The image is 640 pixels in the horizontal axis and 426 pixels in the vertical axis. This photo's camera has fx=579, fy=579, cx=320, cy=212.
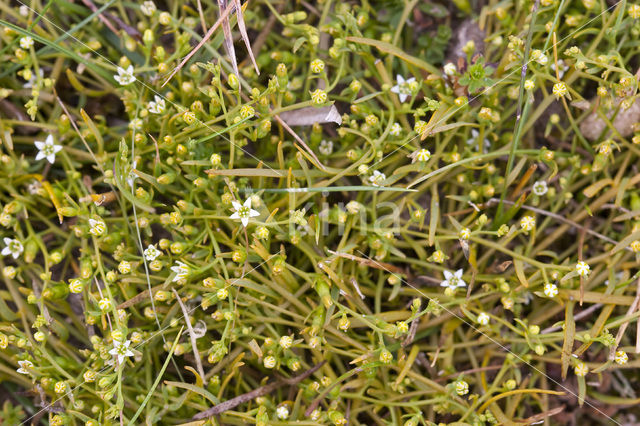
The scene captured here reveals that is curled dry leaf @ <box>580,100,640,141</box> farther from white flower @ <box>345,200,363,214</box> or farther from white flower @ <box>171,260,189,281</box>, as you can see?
white flower @ <box>171,260,189,281</box>

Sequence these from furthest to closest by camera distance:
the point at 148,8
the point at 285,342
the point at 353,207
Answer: the point at 148,8, the point at 353,207, the point at 285,342

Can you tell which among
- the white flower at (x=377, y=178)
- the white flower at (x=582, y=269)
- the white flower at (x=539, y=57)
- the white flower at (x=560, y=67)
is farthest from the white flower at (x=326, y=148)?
A: the white flower at (x=582, y=269)

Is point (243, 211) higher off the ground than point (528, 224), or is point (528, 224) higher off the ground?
point (243, 211)

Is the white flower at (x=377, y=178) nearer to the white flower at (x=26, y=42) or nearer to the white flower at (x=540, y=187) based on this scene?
the white flower at (x=540, y=187)

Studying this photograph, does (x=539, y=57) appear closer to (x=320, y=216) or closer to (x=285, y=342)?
(x=320, y=216)

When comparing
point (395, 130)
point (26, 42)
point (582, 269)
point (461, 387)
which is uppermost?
point (26, 42)

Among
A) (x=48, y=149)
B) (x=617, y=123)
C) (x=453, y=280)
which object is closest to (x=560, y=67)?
(x=617, y=123)
